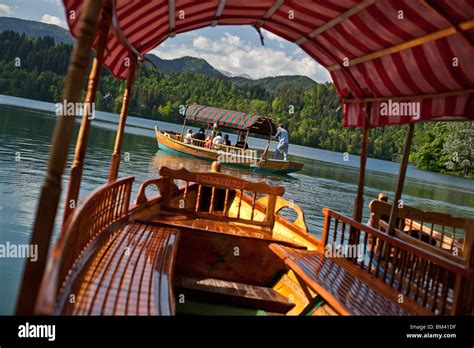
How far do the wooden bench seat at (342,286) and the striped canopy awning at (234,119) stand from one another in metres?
23.1

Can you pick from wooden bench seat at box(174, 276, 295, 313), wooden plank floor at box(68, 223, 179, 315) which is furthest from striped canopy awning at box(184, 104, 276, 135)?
wooden plank floor at box(68, 223, 179, 315)

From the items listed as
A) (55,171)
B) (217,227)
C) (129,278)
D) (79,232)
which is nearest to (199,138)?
(217,227)

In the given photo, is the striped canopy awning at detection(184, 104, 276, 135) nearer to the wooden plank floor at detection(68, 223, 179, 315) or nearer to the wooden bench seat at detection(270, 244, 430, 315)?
the wooden bench seat at detection(270, 244, 430, 315)

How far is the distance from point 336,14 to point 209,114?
25984 mm

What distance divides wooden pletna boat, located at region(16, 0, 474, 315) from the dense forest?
251 ft

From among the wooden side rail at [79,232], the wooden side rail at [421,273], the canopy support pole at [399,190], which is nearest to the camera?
the wooden side rail at [79,232]

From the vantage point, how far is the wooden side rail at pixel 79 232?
2122mm

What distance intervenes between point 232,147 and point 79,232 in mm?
28072

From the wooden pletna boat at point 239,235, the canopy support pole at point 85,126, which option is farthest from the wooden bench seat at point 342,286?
the canopy support pole at point 85,126

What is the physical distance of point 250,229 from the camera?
23.9 ft

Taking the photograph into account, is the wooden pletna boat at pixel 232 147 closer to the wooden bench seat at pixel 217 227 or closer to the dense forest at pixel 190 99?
the wooden bench seat at pixel 217 227

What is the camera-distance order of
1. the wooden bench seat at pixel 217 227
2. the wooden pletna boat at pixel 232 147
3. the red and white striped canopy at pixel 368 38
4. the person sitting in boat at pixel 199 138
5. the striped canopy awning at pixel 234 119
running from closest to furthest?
1. the red and white striped canopy at pixel 368 38
2. the wooden bench seat at pixel 217 227
3. the striped canopy awning at pixel 234 119
4. the wooden pletna boat at pixel 232 147
5. the person sitting in boat at pixel 199 138

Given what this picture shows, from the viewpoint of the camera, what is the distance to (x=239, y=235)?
6484mm
